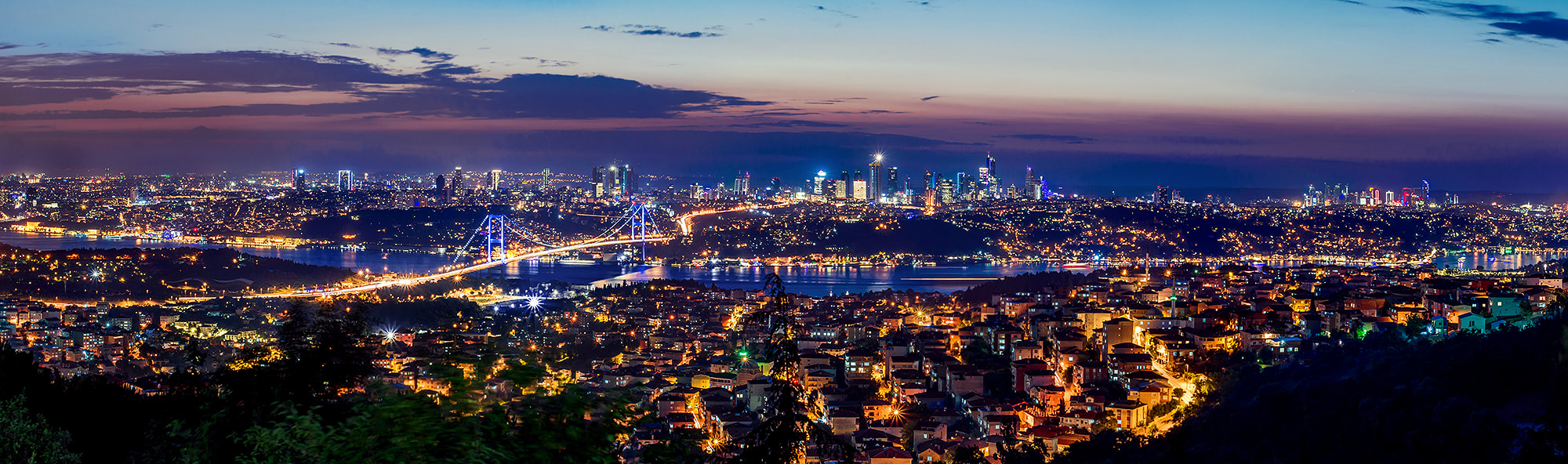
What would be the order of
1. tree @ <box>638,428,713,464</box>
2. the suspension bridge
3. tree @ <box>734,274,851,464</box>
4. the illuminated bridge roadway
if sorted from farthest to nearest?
the suspension bridge
the illuminated bridge roadway
tree @ <box>734,274,851,464</box>
tree @ <box>638,428,713,464</box>

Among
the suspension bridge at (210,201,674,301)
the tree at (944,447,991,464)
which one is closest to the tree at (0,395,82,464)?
the tree at (944,447,991,464)

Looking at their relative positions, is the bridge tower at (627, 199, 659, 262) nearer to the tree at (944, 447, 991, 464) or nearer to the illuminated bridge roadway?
the illuminated bridge roadway

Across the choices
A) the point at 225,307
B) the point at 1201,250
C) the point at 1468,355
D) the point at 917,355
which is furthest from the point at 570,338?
the point at 1201,250

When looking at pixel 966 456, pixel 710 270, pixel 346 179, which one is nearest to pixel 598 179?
pixel 346 179

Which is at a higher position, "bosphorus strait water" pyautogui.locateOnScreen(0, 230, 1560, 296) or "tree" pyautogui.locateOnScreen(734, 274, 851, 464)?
"tree" pyautogui.locateOnScreen(734, 274, 851, 464)

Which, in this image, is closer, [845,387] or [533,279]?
[845,387]

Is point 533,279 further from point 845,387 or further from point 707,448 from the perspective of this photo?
point 707,448

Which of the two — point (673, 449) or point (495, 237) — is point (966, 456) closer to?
point (673, 449)

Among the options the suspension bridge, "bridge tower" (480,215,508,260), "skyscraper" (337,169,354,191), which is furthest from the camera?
"skyscraper" (337,169,354,191)

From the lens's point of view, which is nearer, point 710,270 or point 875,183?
point 710,270
